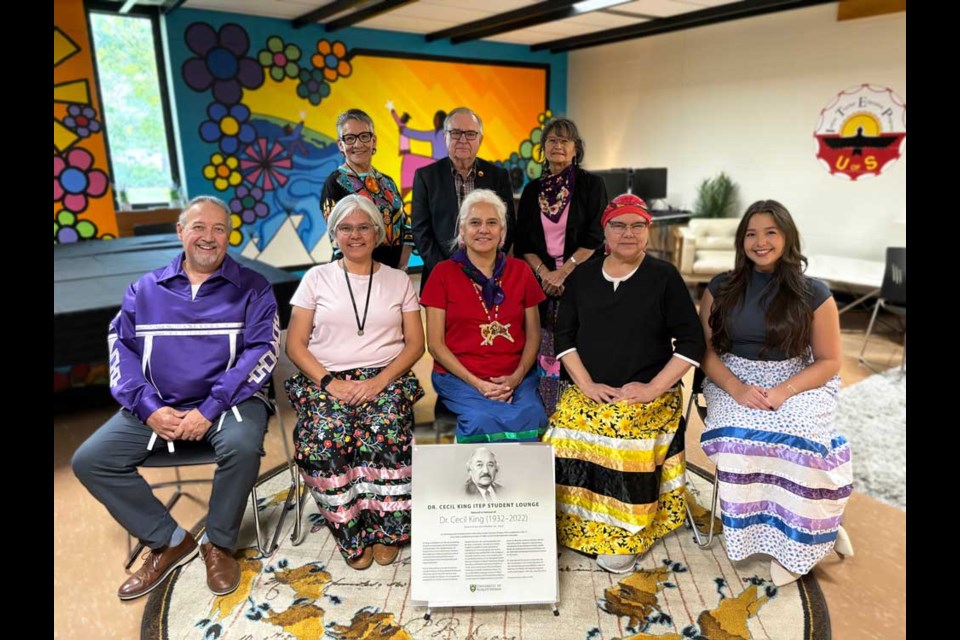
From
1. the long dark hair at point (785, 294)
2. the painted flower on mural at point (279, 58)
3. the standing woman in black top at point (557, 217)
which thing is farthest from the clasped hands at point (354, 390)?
the painted flower on mural at point (279, 58)

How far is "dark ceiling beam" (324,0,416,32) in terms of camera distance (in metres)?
5.64

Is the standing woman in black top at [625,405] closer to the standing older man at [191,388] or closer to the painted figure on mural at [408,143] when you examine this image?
the standing older man at [191,388]

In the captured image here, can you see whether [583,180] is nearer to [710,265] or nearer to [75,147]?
[710,265]

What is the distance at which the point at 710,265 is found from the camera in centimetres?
641

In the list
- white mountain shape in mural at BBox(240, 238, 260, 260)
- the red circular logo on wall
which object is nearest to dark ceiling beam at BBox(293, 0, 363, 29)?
white mountain shape in mural at BBox(240, 238, 260, 260)

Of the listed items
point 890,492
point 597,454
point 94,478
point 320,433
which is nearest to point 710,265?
point 890,492

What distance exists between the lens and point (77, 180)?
17.5ft

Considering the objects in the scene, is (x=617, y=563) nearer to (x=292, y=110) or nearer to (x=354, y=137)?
(x=354, y=137)

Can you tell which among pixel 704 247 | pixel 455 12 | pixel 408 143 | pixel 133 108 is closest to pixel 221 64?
pixel 133 108

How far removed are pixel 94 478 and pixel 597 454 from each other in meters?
1.74

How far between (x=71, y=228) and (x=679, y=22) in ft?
21.0

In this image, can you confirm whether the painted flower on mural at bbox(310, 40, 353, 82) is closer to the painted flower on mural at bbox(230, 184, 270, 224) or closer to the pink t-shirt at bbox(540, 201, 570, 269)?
the painted flower on mural at bbox(230, 184, 270, 224)

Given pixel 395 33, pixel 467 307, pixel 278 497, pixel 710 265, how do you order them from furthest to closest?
pixel 395 33
pixel 710 265
pixel 278 497
pixel 467 307

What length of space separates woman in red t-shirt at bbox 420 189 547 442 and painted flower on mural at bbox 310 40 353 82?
552 centimetres
